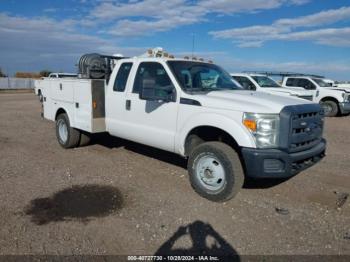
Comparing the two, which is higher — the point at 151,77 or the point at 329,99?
the point at 151,77

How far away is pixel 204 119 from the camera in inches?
184

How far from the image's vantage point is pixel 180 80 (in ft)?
16.9

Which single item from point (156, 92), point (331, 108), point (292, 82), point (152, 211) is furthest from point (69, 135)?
point (331, 108)

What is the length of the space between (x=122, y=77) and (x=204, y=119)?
2.19 metres

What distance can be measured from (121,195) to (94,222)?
2.96ft

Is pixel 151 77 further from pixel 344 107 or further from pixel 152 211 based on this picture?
pixel 344 107

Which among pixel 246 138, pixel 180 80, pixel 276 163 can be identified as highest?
pixel 180 80

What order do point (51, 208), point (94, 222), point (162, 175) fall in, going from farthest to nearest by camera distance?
1. point (162, 175)
2. point (51, 208)
3. point (94, 222)

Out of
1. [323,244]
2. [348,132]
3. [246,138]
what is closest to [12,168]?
[246,138]

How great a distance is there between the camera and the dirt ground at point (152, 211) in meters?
3.53

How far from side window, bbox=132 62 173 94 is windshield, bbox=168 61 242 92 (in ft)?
0.61

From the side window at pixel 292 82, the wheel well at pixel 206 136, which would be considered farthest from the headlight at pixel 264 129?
the side window at pixel 292 82

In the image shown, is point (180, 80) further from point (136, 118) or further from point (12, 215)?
point (12, 215)

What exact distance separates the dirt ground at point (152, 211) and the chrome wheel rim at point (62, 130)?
2.95 feet
